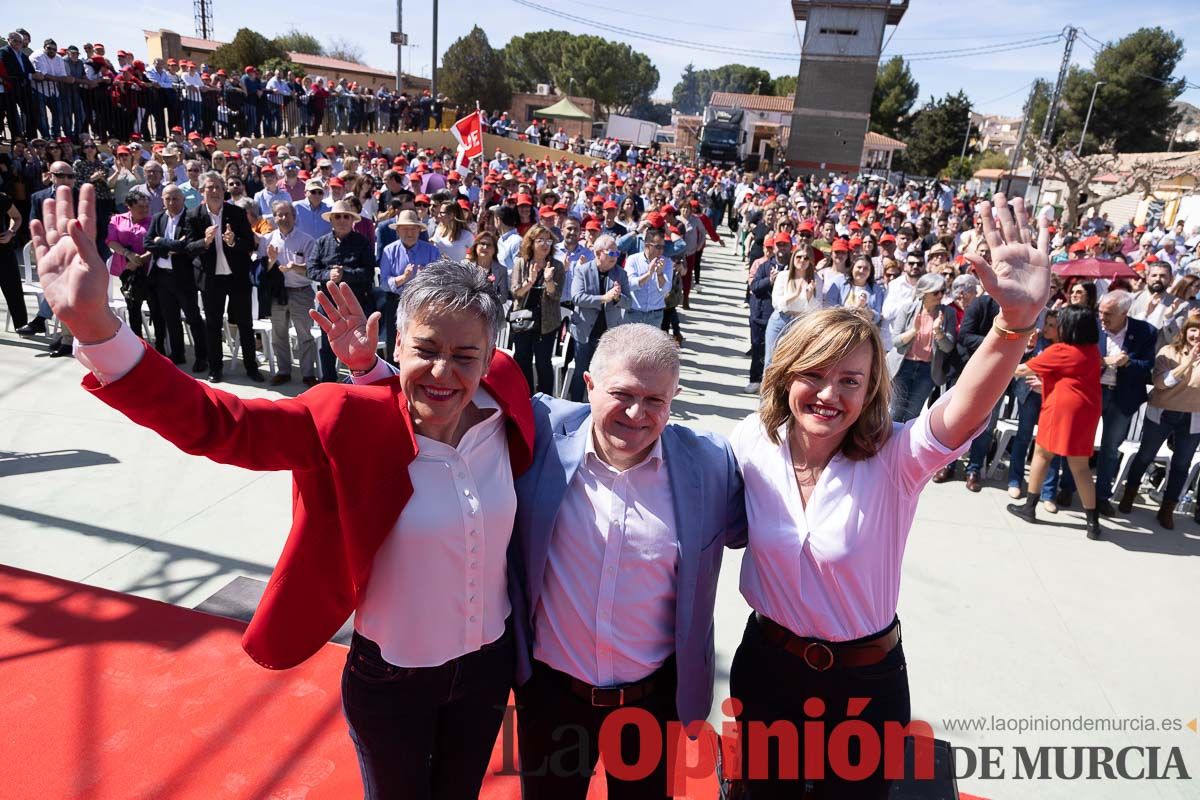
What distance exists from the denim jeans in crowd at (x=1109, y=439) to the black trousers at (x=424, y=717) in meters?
5.79

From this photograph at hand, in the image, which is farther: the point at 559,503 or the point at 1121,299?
the point at 1121,299

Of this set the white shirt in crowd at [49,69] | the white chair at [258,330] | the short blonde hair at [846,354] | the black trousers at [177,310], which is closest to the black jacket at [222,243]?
the black trousers at [177,310]

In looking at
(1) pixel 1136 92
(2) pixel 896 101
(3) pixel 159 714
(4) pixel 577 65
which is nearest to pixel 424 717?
(3) pixel 159 714

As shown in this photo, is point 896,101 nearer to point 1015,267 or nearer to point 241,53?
point 241,53

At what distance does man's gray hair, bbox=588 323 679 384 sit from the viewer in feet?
6.39

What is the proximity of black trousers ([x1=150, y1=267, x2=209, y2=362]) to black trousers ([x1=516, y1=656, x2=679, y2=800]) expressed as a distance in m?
6.63

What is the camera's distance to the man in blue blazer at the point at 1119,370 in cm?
573

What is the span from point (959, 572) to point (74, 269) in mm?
5080

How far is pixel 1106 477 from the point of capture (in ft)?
19.6

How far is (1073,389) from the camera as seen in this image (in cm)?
537

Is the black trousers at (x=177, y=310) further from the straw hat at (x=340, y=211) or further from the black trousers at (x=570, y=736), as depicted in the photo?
the black trousers at (x=570, y=736)

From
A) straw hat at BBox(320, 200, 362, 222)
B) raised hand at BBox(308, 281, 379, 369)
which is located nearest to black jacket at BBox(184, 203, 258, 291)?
straw hat at BBox(320, 200, 362, 222)

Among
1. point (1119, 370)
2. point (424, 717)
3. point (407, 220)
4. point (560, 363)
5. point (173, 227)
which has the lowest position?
point (560, 363)

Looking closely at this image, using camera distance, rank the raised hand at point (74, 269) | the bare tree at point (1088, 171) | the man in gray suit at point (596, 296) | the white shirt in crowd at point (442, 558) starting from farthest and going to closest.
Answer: the bare tree at point (1088, 171), the man in gray suit at point (596, 296), the white shirt in crowd at point (442, 558), the raised hand at point (74, 269)
